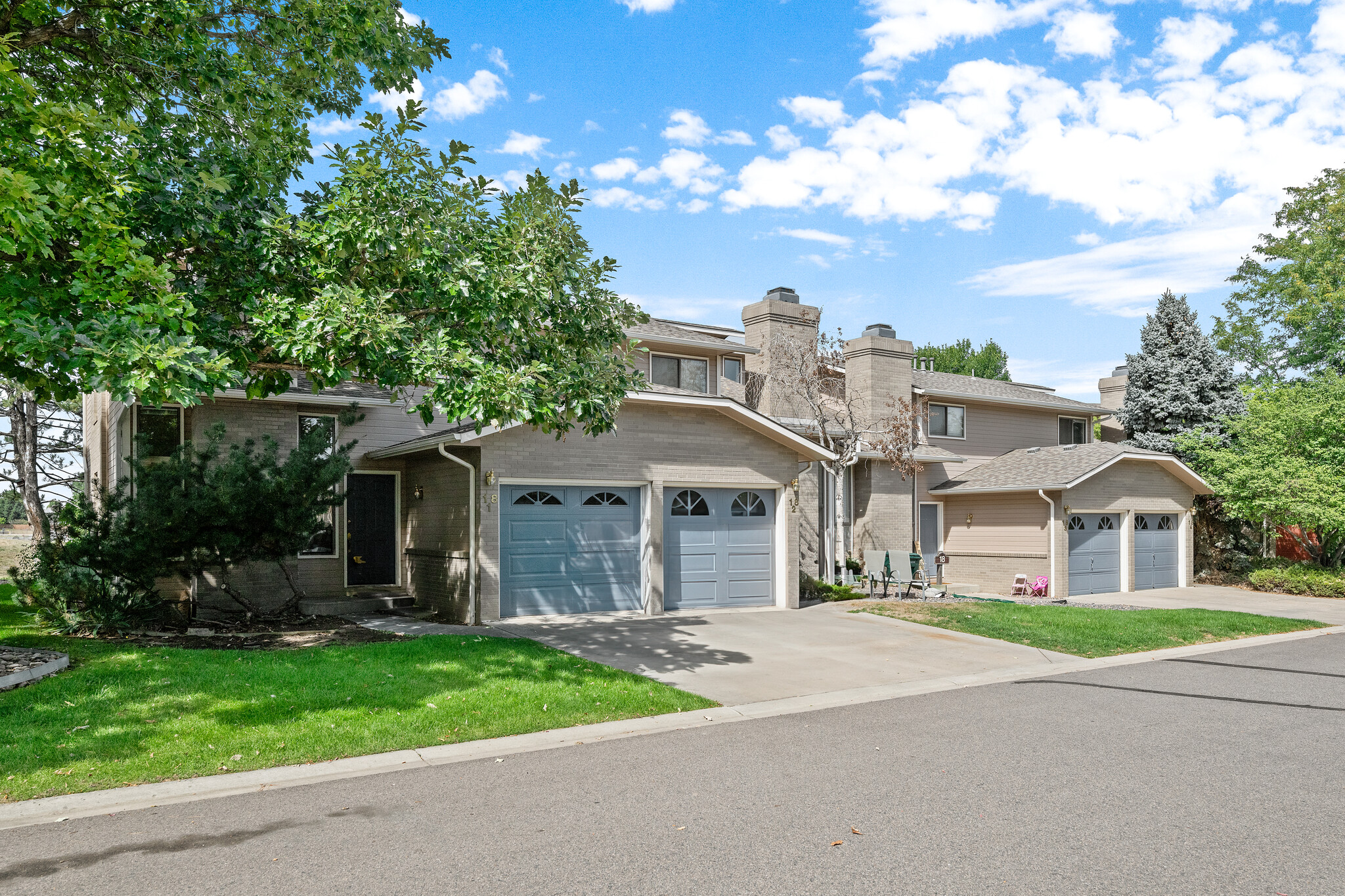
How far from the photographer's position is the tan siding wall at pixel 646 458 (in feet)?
48.8

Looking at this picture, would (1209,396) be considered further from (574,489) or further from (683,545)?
(574,489)

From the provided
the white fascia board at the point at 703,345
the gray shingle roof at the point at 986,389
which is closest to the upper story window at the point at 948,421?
the gray shingle roof at the point at 986,389

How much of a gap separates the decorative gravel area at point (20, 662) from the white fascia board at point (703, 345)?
537 inches

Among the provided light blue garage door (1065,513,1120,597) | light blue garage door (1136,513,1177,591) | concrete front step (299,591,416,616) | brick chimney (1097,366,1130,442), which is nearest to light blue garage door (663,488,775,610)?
concrete front step (299,591,416,616)

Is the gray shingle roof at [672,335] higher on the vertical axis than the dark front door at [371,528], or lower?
higher

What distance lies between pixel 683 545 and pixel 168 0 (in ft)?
38.3

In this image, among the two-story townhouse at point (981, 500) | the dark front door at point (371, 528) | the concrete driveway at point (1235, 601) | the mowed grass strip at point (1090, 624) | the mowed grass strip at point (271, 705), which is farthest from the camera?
the two-story townhouse at point (981, 500)

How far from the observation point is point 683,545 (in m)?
17.2

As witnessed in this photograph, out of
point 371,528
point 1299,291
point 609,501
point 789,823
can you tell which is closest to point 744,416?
point 609,501

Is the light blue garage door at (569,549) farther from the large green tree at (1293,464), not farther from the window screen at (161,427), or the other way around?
the large green tree at (1293,464)

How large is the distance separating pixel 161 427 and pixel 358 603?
4.69m

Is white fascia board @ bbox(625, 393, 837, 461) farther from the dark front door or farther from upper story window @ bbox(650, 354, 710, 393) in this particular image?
the dark front door

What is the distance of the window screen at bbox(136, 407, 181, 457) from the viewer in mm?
15617

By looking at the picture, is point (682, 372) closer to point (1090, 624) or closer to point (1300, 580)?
point (1090, 624)
